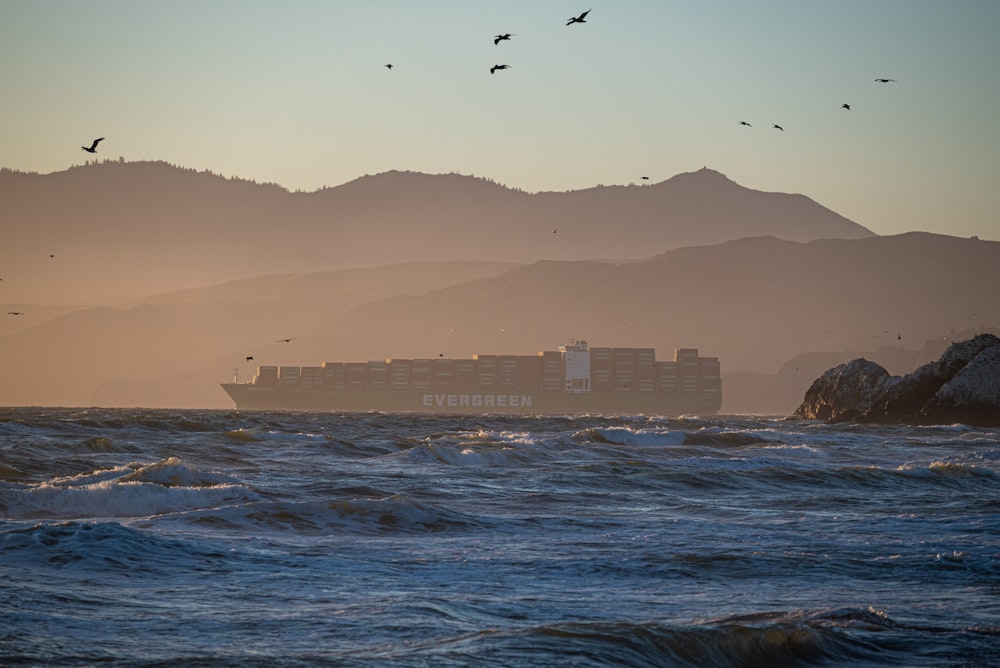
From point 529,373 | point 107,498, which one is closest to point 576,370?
point 529,373

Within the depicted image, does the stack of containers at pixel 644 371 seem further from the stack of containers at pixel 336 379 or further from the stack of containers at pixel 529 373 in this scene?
the stack of containers at pixel 336 379

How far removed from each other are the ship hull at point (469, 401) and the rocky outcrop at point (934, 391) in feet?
342

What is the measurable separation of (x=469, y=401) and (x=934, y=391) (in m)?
132

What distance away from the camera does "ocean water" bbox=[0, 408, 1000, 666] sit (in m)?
8.58

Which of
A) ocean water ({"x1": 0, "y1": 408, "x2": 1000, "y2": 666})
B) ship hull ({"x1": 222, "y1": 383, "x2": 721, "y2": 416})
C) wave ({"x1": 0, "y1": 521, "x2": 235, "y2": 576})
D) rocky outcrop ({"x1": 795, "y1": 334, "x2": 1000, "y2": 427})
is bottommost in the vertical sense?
ship hull ({"x1": 222, "y1": 383, "x2": 721, "y2": 416})

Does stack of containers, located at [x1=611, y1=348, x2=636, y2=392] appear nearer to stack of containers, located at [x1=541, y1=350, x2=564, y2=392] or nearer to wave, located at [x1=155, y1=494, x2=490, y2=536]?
stack of containers, located at [x1=541, y1=350, x2=564, y2=392]

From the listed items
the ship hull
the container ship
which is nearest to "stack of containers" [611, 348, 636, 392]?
the container ship

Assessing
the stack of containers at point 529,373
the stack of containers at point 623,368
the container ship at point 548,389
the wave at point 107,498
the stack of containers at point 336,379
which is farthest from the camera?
the stack of containers at point 336,379

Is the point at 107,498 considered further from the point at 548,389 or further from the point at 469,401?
the point at 469,401

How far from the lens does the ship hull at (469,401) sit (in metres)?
188

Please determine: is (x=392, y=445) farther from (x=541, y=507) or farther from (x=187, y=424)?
(x=541, y=507)

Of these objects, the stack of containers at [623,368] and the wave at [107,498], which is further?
the stack of containers at [623,368]

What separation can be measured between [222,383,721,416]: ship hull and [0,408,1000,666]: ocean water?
163828 millimetres

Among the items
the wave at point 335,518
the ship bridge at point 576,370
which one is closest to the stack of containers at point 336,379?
the ship bridge at point 576,370
